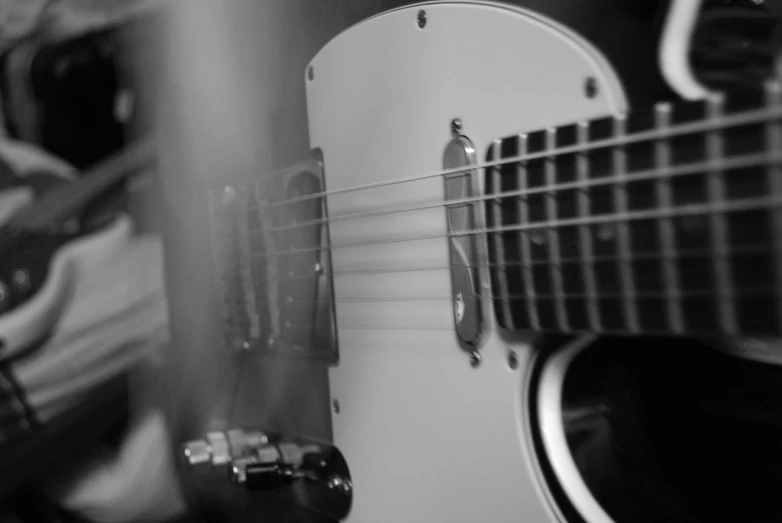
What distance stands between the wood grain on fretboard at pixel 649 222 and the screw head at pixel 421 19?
0.48ft

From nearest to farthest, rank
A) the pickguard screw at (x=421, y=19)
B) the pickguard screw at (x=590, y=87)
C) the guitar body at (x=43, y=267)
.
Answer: the pickguard screw at (x=590, y=87), the pickguard screw at (x=421, y=19), the guitar body at (x=43, y=267)

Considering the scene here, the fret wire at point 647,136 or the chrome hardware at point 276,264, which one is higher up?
the fret wire at point 647,136

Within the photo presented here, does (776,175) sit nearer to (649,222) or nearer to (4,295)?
(649,222)

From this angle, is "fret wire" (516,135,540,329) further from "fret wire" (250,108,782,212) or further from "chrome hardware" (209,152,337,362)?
"chrome hardware" (209,152,337,362)

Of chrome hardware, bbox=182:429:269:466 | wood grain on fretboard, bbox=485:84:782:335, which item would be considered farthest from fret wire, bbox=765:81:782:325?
chrome hardware, bbox=182:429:269:466

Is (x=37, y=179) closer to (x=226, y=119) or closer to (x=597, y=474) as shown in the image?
(x=226, y=119)

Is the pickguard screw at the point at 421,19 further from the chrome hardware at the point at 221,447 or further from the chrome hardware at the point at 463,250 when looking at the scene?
the chrome hardware at the point at 221,447

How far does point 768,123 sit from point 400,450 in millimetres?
366

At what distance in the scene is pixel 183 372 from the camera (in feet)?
2.40

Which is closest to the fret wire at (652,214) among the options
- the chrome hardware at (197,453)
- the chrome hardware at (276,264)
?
the chrome hardware at (276,264)

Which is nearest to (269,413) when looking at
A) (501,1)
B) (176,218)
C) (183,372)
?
(183,372)

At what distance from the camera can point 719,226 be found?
31 cm

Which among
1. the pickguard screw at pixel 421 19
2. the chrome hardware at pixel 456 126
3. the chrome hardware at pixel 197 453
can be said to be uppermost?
the pickguard screw at pixel 421 19

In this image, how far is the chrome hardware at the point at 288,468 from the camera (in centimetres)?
59
